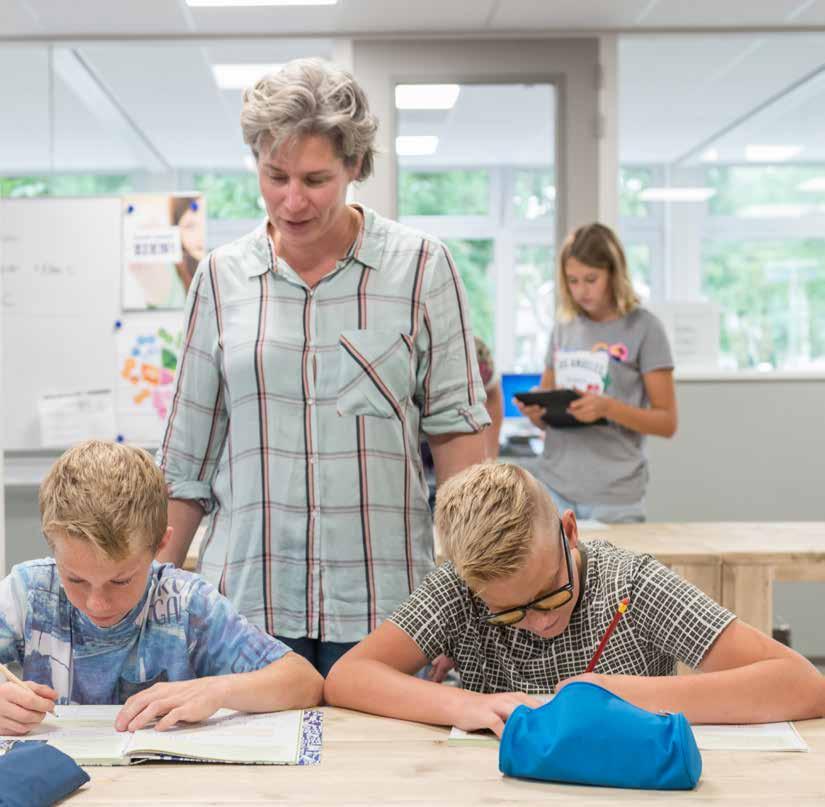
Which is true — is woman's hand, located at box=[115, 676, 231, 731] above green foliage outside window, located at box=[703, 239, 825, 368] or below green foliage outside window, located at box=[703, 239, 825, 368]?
below

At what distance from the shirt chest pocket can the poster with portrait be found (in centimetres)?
249

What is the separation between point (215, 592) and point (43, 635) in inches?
9.0

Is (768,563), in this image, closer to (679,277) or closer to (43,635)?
(43,635)

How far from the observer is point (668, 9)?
12.4 ft

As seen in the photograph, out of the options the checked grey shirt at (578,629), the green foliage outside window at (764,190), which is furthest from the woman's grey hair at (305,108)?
the green foliage outside window at (764,190)

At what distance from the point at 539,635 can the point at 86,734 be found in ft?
1.93

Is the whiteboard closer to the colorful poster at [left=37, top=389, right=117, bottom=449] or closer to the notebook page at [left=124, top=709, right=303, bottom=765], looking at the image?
the colorful poster at [left=37, top=389, right=117, bottom=449]

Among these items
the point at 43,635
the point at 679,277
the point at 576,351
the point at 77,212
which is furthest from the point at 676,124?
the point at 43,635

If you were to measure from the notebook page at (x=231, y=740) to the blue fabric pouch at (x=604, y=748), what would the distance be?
0.86 ft

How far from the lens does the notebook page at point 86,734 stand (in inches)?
45.3

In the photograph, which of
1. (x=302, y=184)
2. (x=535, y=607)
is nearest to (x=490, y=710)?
(x=535, y=607)

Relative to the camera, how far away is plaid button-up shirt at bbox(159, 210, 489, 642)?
1.57 m

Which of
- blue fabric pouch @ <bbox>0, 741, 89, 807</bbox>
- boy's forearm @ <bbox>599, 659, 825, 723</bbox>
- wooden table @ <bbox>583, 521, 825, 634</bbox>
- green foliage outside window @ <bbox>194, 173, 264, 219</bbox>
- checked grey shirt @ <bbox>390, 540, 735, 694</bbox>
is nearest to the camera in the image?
Result: blue fabric pouch @ <bbox>0, 741, 89, 807</bbox>

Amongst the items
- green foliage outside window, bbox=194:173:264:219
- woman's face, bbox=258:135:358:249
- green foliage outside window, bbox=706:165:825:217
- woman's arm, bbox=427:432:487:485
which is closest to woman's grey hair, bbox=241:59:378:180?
woman's face, bbox=258:135:358:249
